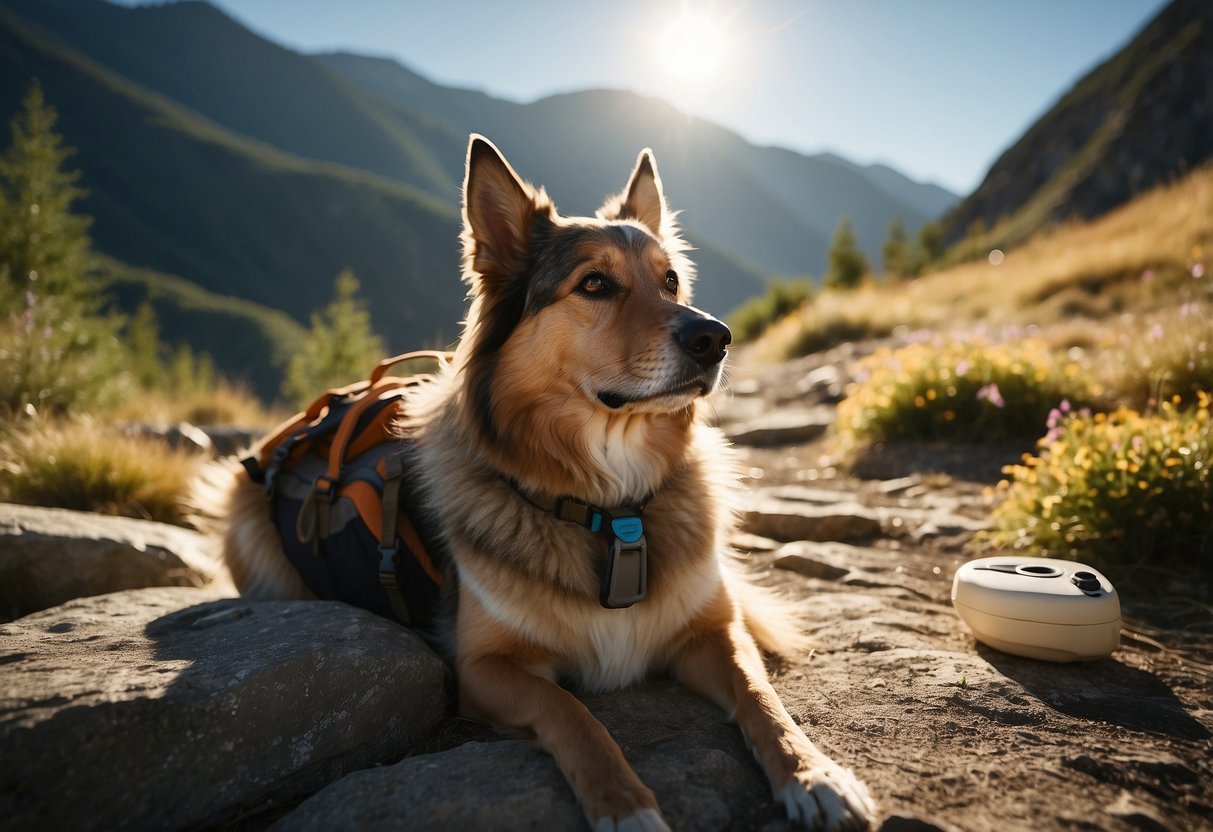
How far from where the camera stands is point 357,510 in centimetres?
290

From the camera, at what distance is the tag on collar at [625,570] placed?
2398 mm

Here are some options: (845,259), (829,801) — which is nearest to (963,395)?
(829,801)

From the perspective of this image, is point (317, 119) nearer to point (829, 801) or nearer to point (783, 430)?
point (783, 430)

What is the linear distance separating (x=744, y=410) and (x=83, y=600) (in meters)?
7.88

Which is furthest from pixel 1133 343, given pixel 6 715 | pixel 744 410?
pixel 6 715

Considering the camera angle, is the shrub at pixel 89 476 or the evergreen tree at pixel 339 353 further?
the evergreen tree at pixel 339 353

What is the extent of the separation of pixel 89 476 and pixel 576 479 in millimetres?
4911

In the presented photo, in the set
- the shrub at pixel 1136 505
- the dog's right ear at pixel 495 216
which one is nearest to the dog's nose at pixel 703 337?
the dog's right ear at pixel 495 216

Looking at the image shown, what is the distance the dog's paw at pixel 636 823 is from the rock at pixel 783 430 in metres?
6.37

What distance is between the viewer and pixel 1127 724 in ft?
6.69

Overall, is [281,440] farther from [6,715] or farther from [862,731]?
[862,731]

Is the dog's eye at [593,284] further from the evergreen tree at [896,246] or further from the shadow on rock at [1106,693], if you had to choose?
the evergreen tree at [896,246]

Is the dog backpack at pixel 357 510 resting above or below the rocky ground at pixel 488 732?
above

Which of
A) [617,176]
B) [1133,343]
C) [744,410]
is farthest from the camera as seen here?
[617,176]
